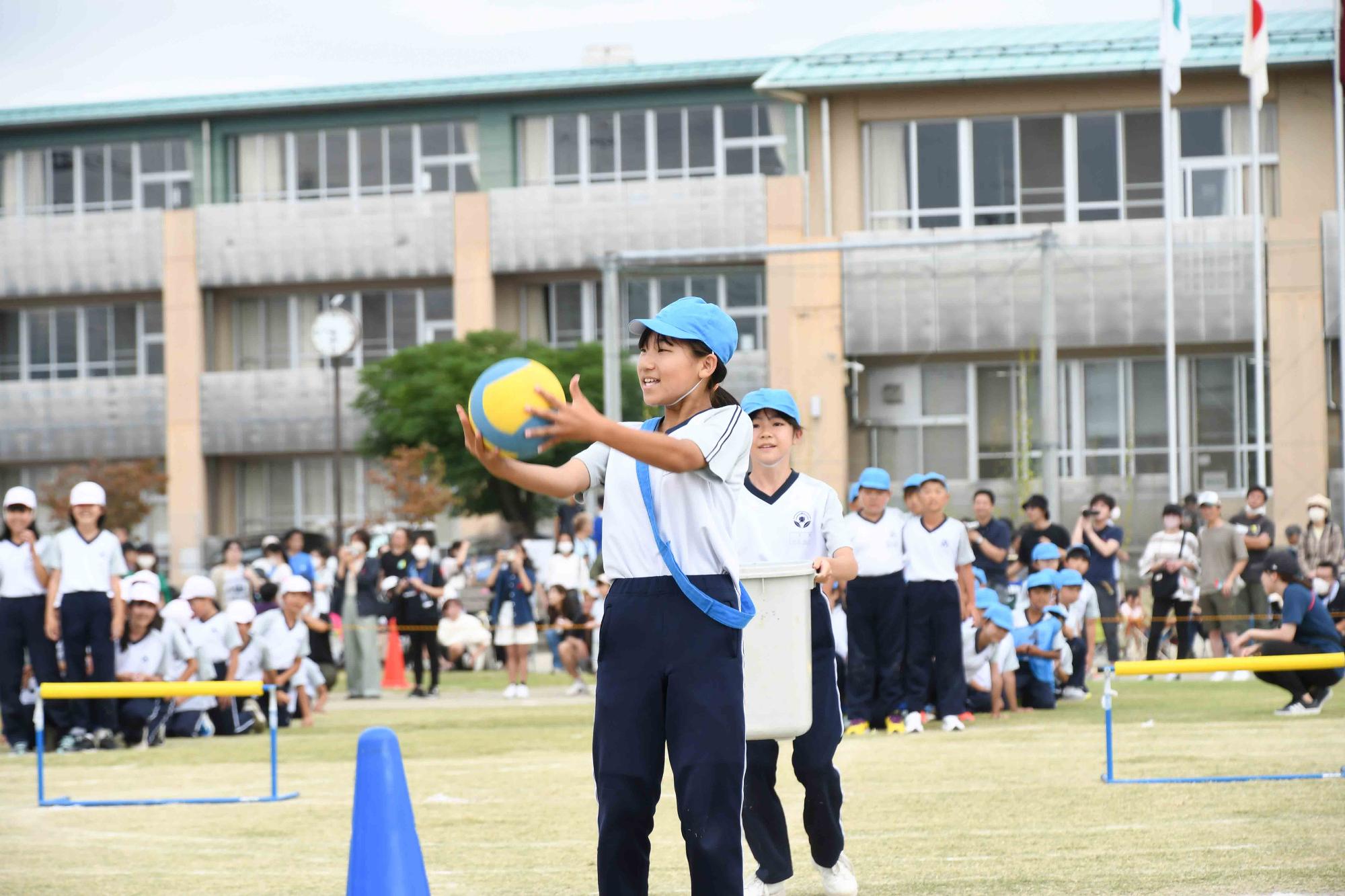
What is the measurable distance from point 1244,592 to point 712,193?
21.6 metres

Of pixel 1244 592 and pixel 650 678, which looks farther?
pixel 1244 592

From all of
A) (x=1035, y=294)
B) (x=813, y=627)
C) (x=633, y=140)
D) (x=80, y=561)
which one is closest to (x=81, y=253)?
(x=633, y=140)

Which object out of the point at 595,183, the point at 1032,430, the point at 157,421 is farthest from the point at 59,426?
the point at 1032,430

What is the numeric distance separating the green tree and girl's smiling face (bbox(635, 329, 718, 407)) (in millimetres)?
32534

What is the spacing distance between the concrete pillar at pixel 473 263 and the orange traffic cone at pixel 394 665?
1931 centimetres

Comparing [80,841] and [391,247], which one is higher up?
[391,247]

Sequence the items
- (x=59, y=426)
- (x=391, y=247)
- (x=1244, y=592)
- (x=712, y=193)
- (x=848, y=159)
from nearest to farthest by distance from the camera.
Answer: (x=1244, y=592) < (x=848, y=159) < (x=712, y=193) < (x=391, y=247) < (x=59, y=426)

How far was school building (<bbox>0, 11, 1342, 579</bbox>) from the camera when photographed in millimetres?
29188

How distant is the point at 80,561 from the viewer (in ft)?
49.2

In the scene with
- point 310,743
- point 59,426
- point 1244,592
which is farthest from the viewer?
point 59,426

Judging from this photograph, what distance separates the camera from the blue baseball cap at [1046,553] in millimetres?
17031

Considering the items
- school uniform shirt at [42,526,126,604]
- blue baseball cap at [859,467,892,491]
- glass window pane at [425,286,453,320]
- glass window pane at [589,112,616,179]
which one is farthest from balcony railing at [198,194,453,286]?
blue baseball cap at [859,467,892,491]

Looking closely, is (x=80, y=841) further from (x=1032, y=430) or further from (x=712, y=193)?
(x=712, y=193)

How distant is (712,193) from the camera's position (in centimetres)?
3969
